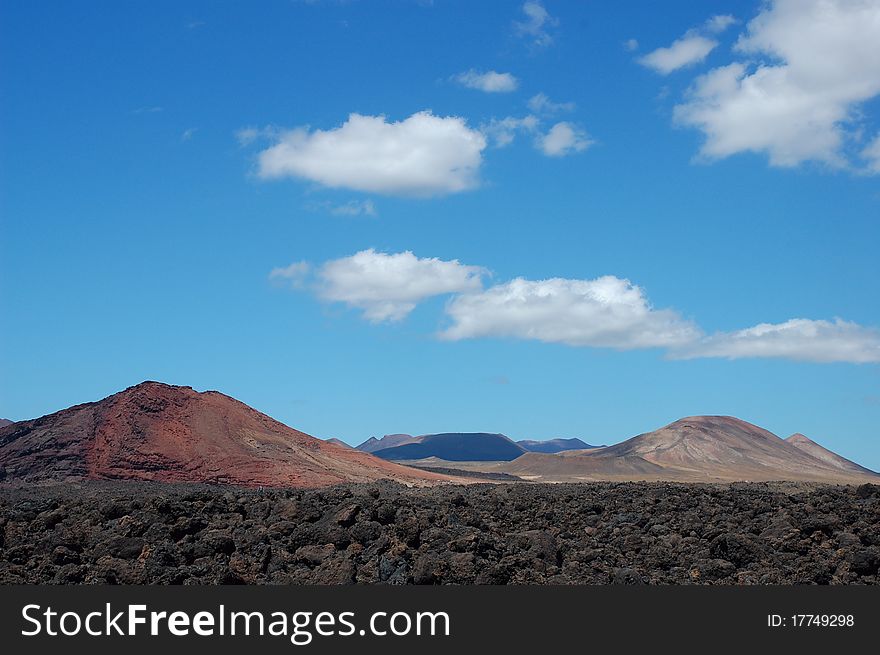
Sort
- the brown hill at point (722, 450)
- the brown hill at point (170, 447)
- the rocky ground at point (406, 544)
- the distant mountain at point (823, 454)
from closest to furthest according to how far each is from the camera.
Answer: the rocky ground at point (406, 544) → the brown hill at point (170, 447) → the brown hill at point (722, 450) → the distant mountain at point (823, 454)

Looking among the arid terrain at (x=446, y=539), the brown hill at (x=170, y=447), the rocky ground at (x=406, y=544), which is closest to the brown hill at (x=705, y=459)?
the brown hill at (x=170, y=447)

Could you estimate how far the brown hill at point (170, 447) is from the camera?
5931cm

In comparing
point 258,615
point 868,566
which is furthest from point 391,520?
point 868,566

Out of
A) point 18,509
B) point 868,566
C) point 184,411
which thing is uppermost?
point 184,411

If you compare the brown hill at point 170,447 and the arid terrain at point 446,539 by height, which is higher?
the brown hill at point 170,447

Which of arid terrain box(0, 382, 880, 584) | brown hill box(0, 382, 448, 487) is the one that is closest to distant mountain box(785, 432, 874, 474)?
brown hill box(0, 382, 448, 487)

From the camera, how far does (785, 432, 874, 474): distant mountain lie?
176500 millimetres

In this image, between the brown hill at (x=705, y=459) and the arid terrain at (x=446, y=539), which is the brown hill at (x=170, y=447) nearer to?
the arid terrain at (x=446, y=539)

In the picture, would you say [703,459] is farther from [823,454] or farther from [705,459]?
[823,454]

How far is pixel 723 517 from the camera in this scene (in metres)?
19.7

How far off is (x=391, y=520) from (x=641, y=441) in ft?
526

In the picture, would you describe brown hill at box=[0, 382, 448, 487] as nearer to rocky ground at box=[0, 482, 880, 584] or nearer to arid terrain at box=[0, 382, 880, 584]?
arid terrain at box=[0, 382, 880, 584]

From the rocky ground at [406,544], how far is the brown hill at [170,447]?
40039 millimetres

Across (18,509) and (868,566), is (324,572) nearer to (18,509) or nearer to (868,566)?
(18,509)
